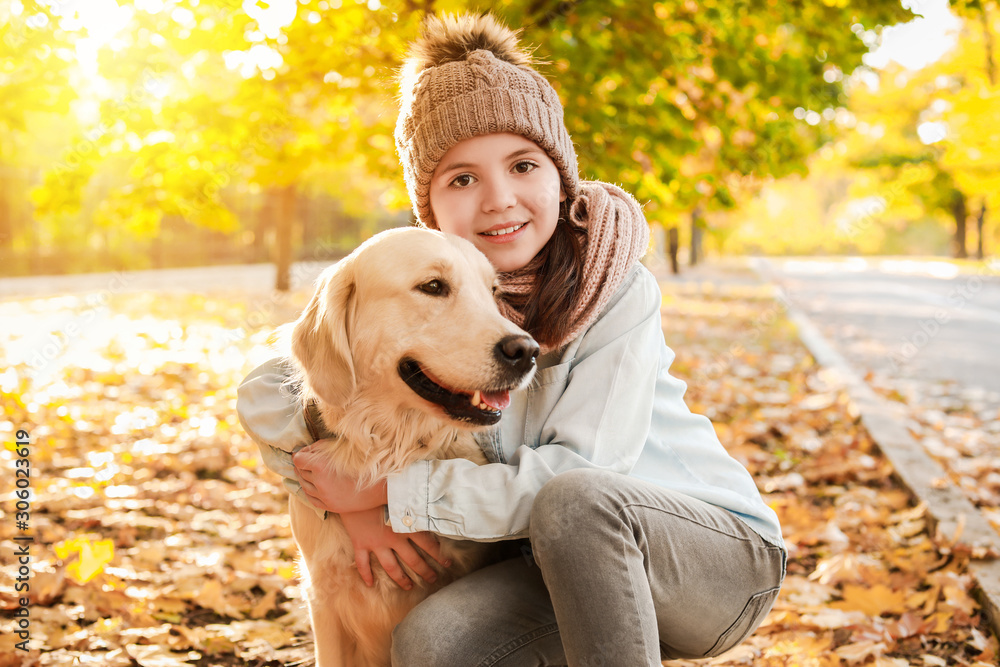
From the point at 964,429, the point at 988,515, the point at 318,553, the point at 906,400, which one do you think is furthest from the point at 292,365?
the point at 906,400

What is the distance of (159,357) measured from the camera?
829cm

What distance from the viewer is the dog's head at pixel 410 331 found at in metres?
1.94

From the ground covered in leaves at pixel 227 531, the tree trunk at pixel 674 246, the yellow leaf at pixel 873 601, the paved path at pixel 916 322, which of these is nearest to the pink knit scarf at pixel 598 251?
the ground covered in leaves at pixel 227 531

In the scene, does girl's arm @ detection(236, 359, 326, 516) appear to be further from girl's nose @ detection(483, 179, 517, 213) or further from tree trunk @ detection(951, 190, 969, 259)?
tree trunk @ detection(951, 190, 969, 259)

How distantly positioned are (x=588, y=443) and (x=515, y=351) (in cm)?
30

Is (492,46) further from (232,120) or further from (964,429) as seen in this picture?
(964,429)

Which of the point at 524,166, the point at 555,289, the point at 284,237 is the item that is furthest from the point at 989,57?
the point at 555,289

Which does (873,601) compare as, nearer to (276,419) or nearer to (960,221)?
(276,419)

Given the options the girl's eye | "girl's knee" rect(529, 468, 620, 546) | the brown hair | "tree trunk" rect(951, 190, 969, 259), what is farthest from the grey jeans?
"tree trunk" rect(951, 190, 969, 259)

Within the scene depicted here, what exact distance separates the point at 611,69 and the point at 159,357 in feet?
20.1

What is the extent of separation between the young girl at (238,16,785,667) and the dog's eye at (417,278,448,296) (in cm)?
28

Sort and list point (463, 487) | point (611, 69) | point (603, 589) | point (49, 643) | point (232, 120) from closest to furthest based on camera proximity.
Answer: point (603, 589), point (463, 487), point (49, 643), point (611, 69), point (232, 120)

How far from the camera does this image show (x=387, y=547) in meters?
2.10

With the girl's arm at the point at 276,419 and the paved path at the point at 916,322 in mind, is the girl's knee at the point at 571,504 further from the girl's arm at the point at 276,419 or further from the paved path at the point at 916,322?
the paved path at the point at 916,322
